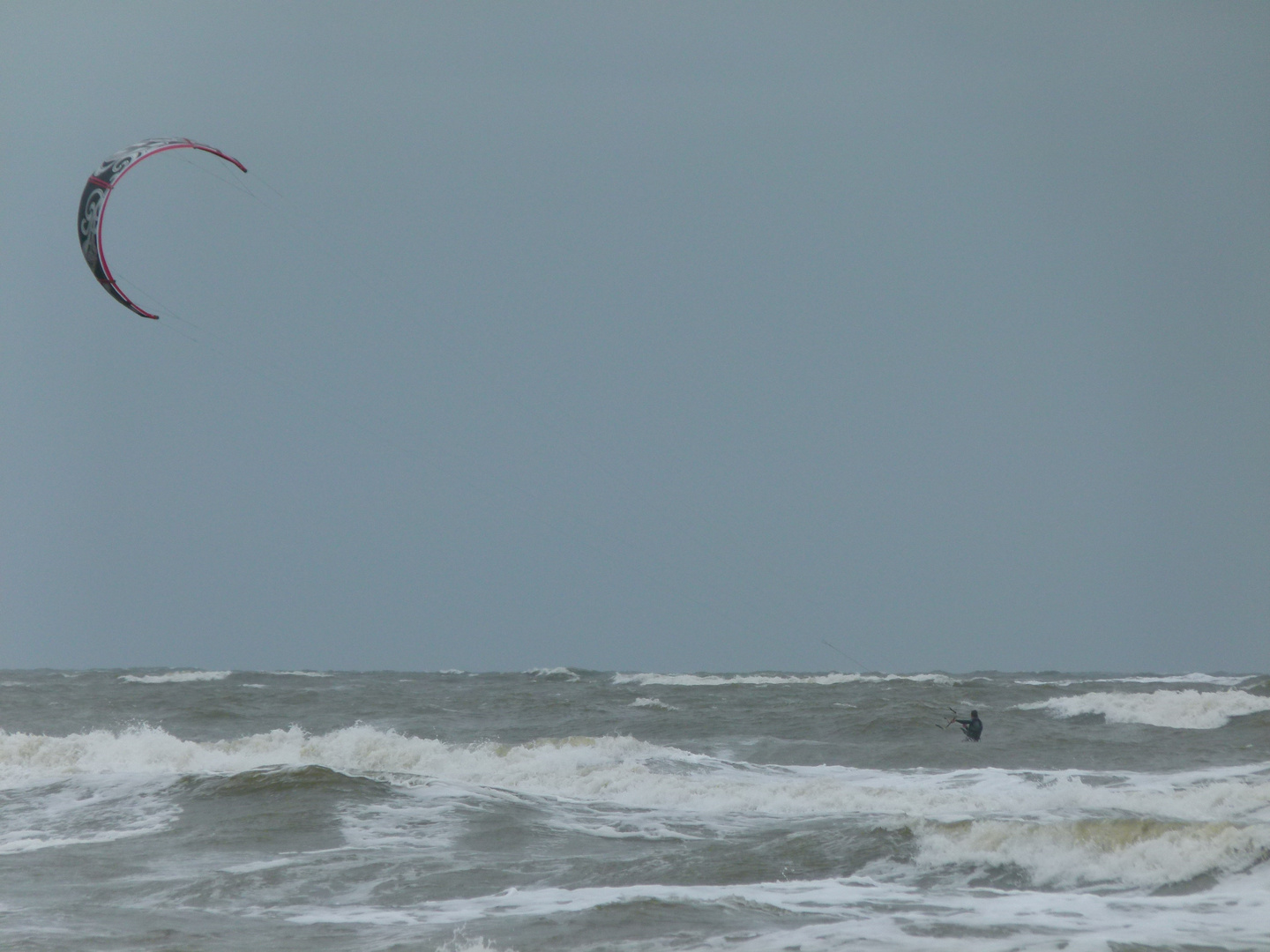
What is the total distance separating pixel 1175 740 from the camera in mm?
24734

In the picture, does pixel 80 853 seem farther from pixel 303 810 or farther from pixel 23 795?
pixel 23 795

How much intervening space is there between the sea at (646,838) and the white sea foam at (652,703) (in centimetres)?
655

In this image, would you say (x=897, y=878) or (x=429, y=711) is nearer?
(x=897, y=878)

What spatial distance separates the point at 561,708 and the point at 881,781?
629 inches

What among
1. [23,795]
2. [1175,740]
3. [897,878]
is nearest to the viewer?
[897,878]

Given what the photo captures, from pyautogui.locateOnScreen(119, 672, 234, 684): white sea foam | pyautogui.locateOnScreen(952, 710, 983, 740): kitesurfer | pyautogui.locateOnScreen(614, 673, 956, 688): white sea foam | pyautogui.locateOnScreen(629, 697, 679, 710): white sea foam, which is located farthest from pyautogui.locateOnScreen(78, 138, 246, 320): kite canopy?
pyautogui.locateOnScreen(119, 672, 234, 684): white sea foam

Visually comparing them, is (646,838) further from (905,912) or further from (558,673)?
(558,673)

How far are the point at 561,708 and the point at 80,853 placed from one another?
20600 millimetres

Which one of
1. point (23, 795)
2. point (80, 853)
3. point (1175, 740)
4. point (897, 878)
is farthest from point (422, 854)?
point (1175, 740)

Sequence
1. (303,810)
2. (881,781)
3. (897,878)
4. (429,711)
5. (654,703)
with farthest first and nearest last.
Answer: (654,703) → (429,711) → (881,781) → (303,810) → (897,878)

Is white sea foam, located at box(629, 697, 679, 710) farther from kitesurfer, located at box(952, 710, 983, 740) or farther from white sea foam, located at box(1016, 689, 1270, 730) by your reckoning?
kitesurfer, located at box(952, 710, 983, 740)

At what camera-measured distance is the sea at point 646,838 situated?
9.92 m

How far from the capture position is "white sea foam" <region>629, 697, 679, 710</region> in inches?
1334

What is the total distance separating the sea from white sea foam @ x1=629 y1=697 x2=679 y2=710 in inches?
258
